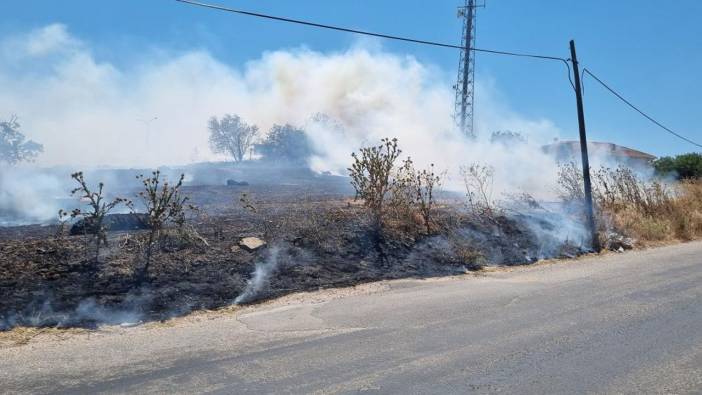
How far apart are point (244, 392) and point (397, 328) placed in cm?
224

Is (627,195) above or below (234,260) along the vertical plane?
above

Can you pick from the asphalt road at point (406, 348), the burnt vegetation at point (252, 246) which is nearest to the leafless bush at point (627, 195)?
the burnt vegetation at point (252, 246)

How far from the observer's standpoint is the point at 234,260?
841 centimetres

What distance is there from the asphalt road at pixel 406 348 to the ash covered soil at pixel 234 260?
625mm

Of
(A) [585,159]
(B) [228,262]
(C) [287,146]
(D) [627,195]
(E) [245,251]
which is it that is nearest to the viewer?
(B) [228,262]

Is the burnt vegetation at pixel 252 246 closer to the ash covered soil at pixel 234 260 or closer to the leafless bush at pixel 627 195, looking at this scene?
the ash covered soil at pixel 234 260

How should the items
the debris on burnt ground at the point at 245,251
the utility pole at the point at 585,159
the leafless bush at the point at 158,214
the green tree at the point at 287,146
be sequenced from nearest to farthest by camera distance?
the debris on burnt ground at the point at 245,251
the leafless bush at the point at 158,214
the utility pole at the point at 585,159
the green tree at the point at 287,146

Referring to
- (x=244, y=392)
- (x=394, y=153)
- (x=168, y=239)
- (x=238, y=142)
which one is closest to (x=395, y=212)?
(x=394, y=153)

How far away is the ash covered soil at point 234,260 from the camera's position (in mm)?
6645

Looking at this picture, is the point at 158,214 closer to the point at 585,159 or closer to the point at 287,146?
the point at 585,159

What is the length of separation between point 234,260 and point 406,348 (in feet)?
13.9

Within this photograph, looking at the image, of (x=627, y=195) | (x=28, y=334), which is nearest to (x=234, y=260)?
(x=28, y=334)

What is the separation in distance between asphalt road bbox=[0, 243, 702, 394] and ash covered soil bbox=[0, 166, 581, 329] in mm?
625

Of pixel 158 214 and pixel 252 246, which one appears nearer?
pixel 158 214
